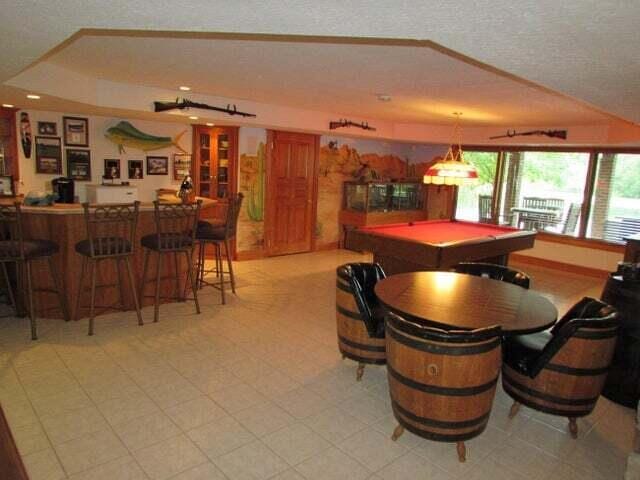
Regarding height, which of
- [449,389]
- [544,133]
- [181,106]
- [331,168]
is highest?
[544,133]

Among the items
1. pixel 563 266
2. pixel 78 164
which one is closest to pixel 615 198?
pixel 563 266

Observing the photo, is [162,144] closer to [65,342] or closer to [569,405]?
[65,342]

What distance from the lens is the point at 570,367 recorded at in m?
2.58

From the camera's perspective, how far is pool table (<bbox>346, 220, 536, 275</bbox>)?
4.49 meters

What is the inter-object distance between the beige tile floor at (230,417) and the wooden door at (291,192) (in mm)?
3363

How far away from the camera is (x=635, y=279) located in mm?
3107

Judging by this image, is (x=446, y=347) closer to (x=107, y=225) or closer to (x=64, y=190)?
(x=107, y=225)

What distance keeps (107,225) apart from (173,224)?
70 centimetres

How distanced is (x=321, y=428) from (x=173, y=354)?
5.05ft

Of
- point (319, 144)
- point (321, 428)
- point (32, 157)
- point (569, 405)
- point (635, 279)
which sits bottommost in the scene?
point (321, 428)

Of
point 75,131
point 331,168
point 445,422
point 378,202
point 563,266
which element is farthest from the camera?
point 378,202

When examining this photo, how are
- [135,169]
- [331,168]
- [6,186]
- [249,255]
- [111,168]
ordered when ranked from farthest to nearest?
[331,168] → [249,255] → [135,169] → [111,168] → [6,186]

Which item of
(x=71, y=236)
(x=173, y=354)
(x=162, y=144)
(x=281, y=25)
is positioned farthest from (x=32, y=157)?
(x=281, y=25)

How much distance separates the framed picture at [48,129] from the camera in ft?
18.1
